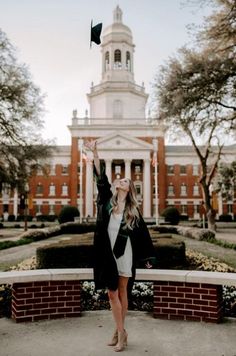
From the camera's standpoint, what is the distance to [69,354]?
4348 millimetres

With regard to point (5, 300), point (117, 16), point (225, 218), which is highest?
point (117, 16)

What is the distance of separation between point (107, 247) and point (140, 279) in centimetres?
147

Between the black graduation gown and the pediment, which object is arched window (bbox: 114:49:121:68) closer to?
the pediment

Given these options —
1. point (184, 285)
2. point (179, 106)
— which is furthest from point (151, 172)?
point (184, 285)

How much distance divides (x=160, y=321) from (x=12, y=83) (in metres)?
24.7

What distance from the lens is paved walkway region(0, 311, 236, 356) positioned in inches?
175

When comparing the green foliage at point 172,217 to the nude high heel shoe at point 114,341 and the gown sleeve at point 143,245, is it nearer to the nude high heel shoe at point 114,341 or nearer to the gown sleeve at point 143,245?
the gown sleeve at point 143,245

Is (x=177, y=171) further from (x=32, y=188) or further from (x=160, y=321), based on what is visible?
(x=160, y=321)

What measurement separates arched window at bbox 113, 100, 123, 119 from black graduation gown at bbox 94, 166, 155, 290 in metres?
62.5

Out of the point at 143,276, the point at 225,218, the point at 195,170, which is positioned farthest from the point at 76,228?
the point at 195,170

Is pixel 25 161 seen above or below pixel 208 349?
above

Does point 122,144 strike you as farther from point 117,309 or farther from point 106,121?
point 117,309

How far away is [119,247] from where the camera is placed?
181 inches

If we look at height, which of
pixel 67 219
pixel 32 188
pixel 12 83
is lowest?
pixel 67 219
